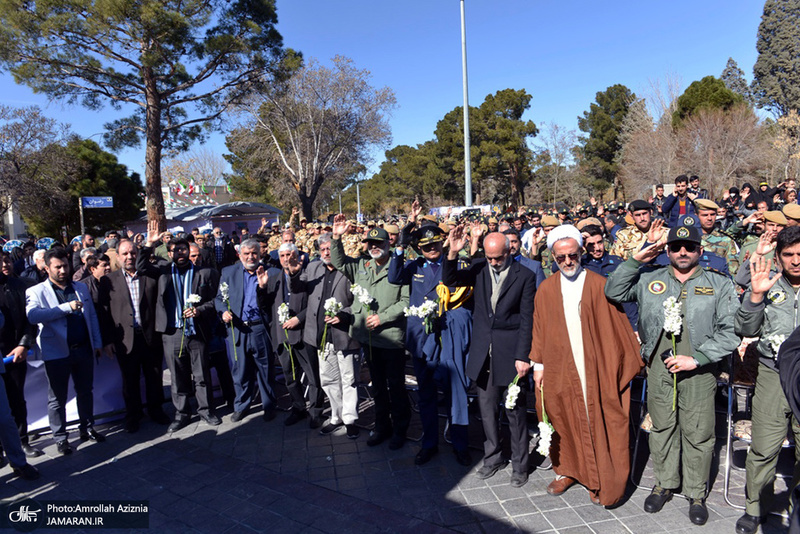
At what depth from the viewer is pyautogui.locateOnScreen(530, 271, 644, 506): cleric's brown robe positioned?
11.8 ft

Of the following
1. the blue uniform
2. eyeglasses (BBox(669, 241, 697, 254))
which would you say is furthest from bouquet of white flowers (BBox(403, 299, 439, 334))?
eyeglasses (BBox(669, 241, 697, 254))

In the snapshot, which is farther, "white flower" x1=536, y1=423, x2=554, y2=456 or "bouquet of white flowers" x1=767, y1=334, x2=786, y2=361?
"white flower" x1=536, y1=423, x2=554, y2=456

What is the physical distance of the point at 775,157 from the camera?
87.0ft

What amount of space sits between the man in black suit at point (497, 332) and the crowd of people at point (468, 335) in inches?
0.6

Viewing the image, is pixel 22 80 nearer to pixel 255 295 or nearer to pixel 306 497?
pixel 255 295

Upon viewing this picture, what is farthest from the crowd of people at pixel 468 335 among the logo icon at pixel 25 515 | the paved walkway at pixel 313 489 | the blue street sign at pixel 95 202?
the blue street sign at pixel 95 202

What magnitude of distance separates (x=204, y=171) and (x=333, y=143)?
38394 mm

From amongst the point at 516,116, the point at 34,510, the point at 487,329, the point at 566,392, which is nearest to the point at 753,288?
the point at 566,392

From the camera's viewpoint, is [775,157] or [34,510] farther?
[775,157]

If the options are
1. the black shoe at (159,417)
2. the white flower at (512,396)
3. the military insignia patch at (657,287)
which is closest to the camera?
the military insignia patch at (657,287)

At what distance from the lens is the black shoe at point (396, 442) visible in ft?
15.9

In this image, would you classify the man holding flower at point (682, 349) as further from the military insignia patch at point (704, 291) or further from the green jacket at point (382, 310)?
the green jacket at point (382, 310)

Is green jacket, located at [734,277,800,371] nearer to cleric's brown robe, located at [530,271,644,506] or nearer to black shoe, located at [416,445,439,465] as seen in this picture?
cleric's brown robe, located at [530,271,644,506]

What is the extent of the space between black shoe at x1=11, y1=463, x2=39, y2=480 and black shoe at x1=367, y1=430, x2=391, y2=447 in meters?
3.12
